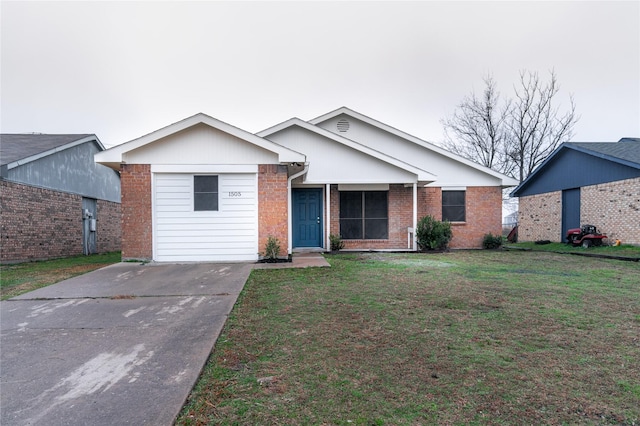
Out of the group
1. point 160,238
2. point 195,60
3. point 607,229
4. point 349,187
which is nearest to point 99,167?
point 195,60

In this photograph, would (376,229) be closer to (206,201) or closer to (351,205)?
(351,205)

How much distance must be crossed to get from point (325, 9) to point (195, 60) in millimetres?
6530

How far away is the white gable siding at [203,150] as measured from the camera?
8.55 meters

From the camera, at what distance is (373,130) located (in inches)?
563

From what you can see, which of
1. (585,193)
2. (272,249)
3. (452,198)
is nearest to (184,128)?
(272,249)

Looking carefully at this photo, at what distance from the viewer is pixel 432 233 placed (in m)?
12.0

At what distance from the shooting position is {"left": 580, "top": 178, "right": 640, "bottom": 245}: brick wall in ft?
39.6

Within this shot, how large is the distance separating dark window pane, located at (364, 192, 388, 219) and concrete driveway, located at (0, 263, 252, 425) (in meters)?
7.70

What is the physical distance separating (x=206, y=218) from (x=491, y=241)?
11.1m

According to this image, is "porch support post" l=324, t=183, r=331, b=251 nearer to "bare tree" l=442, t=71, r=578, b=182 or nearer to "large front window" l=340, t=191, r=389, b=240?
"large front window" l=340, t=191, r=389, b=240

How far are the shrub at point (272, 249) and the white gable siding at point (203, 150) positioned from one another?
82.2 inches

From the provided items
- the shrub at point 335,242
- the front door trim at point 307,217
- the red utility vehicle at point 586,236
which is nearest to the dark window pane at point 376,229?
the shrub at point 335,242

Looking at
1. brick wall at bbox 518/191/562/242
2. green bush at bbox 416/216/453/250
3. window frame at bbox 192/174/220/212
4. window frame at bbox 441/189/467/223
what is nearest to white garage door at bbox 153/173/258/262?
window frame at bbox 192/174/220/212

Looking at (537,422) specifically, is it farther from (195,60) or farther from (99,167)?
(99,167)
